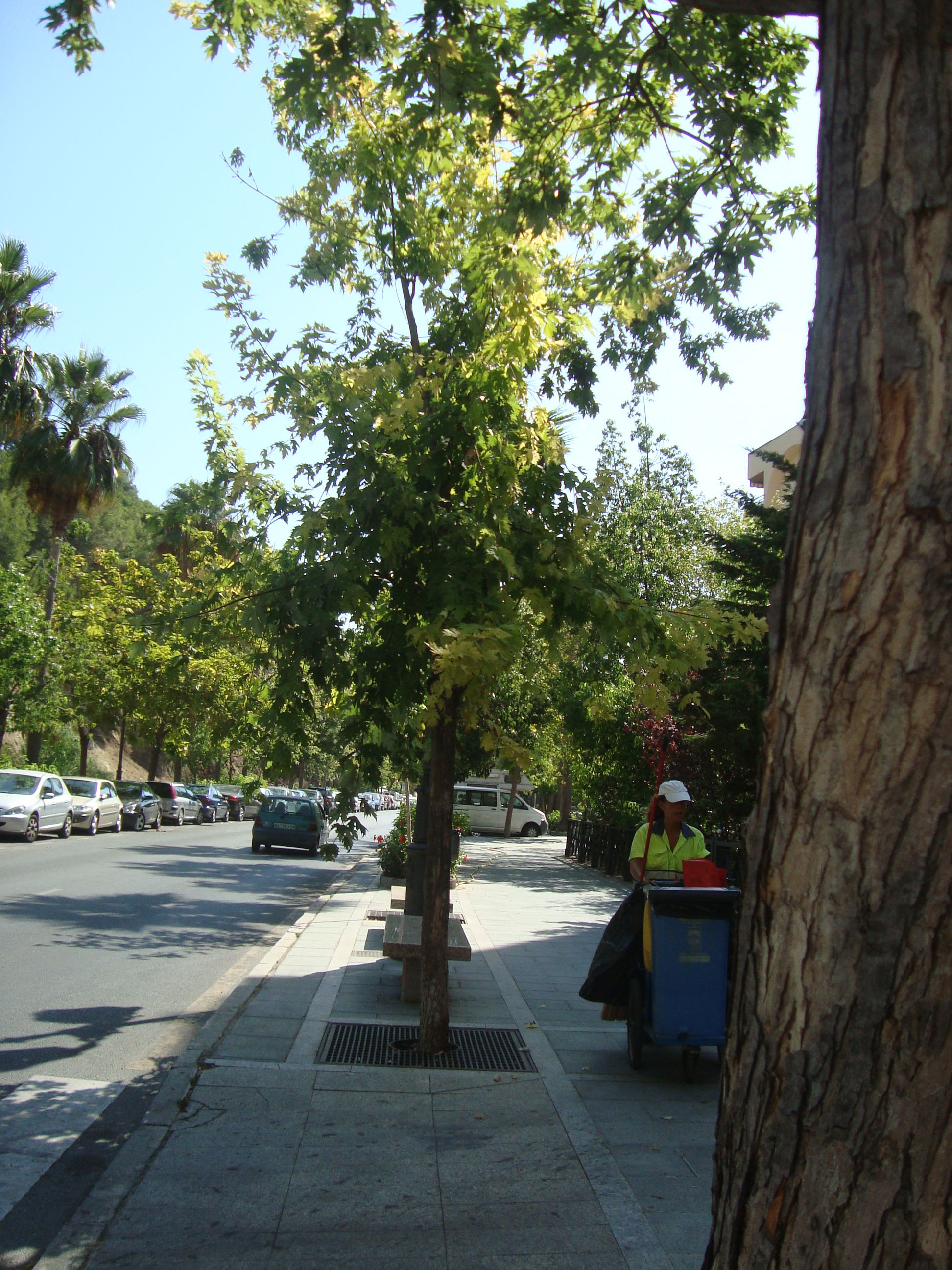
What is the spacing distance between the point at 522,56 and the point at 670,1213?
19.6 feet

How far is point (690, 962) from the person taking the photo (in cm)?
611

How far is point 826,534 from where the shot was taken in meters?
2.14

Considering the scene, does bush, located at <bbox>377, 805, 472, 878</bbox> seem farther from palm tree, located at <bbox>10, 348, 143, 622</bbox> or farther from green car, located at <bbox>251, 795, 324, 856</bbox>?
palm tree, located at <bbox>10, 348, 143, 622</bbox>

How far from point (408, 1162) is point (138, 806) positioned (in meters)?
29.2

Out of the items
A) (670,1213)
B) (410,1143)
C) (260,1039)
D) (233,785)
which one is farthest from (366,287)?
(233,785)

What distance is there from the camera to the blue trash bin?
6070 mm

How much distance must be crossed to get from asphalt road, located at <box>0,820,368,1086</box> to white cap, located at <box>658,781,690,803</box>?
3554mm

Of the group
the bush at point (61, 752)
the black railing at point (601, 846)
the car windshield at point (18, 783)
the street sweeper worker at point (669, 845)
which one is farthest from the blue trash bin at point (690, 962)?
the bush at point (61, 752)

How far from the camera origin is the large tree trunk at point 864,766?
6.33ft

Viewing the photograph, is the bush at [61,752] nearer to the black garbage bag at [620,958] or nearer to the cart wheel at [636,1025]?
the black garbage bag at [620,958]

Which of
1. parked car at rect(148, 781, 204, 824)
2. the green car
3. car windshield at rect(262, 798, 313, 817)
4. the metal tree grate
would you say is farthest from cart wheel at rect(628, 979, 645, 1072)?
parked car at rect(148, 781, 204, 824)

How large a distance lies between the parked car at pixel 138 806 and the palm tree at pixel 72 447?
5.96m

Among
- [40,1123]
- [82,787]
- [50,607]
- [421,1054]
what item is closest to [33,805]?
[82,787]

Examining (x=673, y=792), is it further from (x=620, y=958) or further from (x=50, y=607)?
(x=50, y=607)
